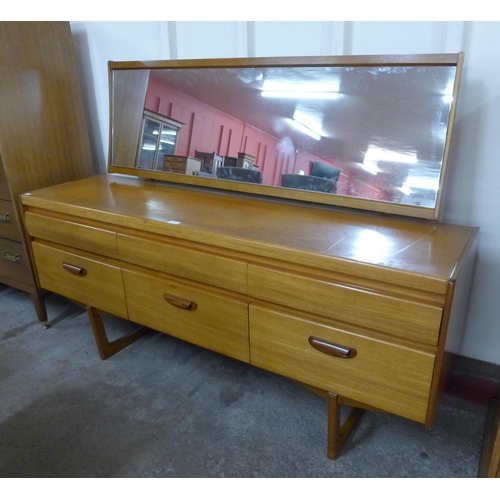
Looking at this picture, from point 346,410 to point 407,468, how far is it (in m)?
0.25

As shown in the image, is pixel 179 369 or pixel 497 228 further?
pixel 179 369

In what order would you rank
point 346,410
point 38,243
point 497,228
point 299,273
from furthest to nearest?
point 38,243
point 346,410
point 497,228
point 299,273

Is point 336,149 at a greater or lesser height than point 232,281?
greater

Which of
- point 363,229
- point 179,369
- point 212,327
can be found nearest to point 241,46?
point 363,229

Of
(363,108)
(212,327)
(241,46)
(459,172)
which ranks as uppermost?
(241,46)

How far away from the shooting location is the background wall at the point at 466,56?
1.08m

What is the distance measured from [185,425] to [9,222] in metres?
1.08

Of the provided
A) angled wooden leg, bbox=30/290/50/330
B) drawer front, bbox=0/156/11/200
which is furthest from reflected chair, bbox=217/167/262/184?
angled wooden leg, bbox=30/290/50/330

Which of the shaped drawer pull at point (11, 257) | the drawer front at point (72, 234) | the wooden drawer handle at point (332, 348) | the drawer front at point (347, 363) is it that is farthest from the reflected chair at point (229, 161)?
the shaped drawer pull at point (11, 257)

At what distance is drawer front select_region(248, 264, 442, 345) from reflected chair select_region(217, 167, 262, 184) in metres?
0.46

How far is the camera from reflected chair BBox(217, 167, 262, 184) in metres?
1.35

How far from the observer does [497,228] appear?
1166 millimetres

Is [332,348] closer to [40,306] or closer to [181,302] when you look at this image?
[181,302]
